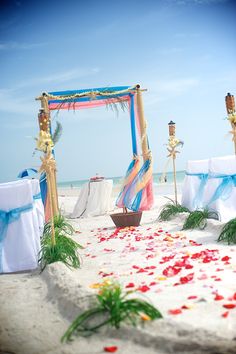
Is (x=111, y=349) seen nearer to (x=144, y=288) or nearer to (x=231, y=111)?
(x=144, y=288)

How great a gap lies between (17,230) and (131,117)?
5794mm

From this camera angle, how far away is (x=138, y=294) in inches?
113

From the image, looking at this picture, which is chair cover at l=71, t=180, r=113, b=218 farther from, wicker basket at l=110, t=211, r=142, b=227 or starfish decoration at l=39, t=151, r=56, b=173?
starfish decoration at l=39, t=151, r=56, b=173

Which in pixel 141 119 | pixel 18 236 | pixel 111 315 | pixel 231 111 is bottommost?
pixel 111 315

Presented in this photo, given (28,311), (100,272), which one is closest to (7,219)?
(100,272)

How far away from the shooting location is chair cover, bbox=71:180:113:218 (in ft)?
32.2

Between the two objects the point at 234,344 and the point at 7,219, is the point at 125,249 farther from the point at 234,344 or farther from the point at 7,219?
the point at 234,344

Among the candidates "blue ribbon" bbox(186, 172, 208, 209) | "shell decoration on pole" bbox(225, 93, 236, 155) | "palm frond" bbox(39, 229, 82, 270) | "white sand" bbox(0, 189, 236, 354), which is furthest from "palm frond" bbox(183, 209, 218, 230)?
"palm frond" bbox(39, 229, 82, 270)

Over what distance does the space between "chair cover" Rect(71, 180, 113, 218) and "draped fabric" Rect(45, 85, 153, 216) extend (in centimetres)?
115

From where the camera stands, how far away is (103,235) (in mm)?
6297

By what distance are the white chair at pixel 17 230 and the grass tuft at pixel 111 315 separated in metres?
1.86

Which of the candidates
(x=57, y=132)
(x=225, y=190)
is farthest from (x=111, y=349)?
(x=57, y=132)

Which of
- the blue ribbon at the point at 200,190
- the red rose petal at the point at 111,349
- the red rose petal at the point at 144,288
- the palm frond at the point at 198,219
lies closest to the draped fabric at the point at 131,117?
the blue ribbon at the point at 200,190

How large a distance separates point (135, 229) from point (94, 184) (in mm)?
3556
